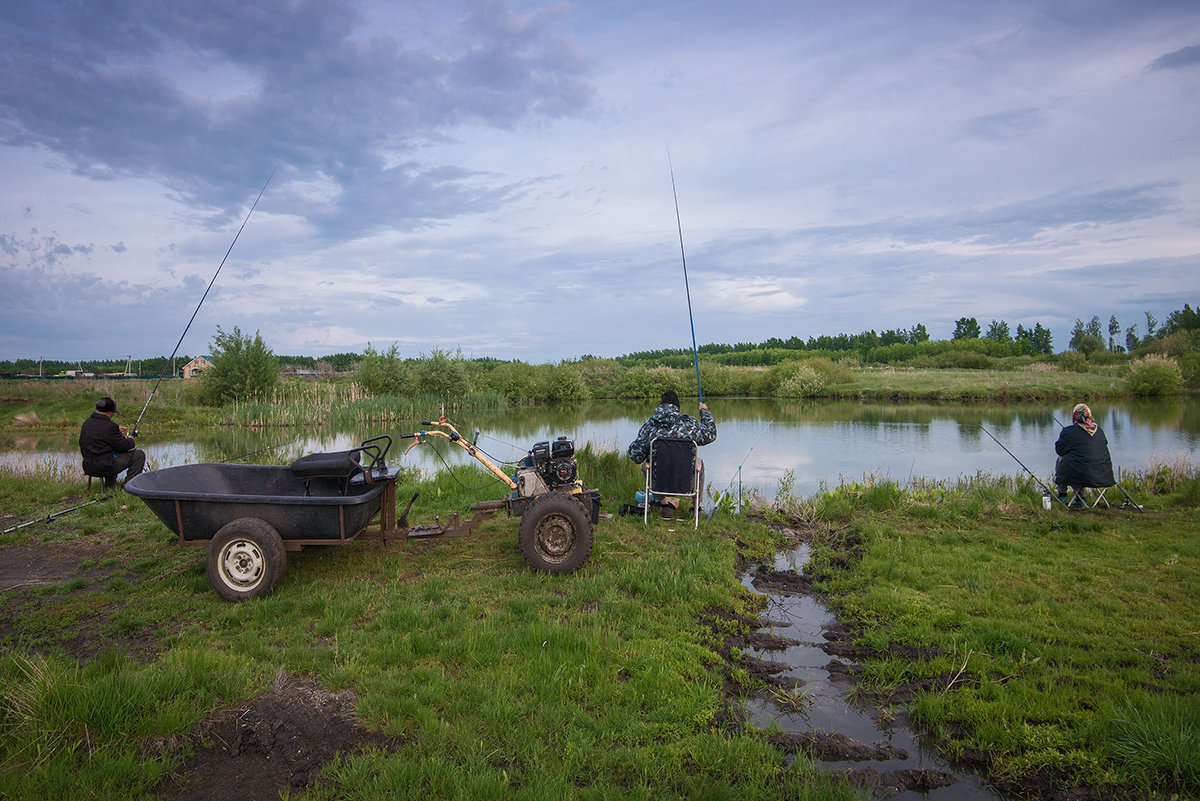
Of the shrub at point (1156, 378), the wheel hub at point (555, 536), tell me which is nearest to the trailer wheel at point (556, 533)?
the wheel hub at point (555, 536)

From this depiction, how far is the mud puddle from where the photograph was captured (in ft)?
9.42

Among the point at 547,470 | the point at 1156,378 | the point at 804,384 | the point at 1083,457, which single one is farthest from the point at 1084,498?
the point at 804,384

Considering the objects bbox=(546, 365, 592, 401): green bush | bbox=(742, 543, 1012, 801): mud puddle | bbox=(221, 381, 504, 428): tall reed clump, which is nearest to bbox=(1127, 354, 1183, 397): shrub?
bbox=(546, 365, 592, 401): green bush

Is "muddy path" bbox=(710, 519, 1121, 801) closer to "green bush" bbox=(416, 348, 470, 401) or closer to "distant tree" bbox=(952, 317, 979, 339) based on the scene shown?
"green bush" bbox=(416, 348, 470, 401)

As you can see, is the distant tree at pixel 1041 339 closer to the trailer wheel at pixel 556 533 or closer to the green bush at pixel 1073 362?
the green bush at pixel 1073 362

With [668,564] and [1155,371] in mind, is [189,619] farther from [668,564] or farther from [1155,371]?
[1155,371]

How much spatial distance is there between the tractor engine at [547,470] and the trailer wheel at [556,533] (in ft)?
1.97

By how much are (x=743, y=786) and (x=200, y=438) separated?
2225cm

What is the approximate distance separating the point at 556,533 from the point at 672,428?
7.43ft

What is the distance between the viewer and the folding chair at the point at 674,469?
7.05m

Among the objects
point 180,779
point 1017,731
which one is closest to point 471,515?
point 180,779

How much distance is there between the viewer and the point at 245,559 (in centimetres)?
490

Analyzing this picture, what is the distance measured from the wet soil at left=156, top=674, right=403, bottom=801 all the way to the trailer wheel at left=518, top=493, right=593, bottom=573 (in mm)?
2283

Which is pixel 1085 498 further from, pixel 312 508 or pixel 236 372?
pixel 236 372
